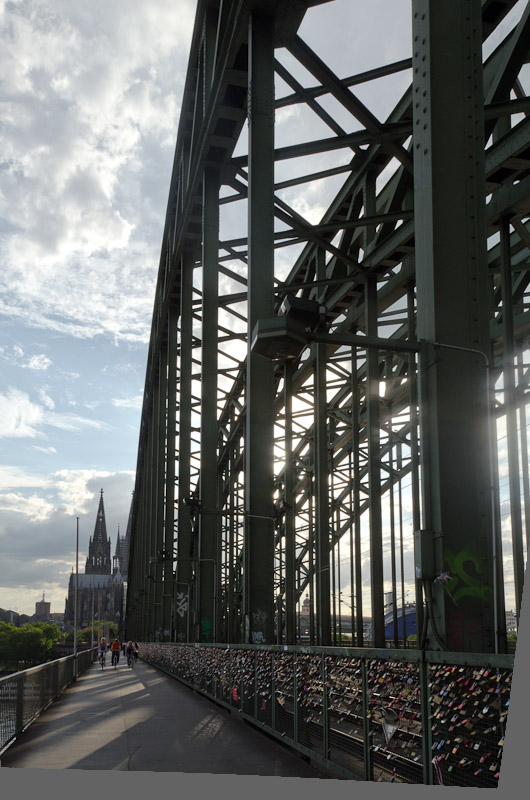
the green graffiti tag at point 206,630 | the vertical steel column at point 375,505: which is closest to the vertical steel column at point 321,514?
the vertical steel column at point 375,505

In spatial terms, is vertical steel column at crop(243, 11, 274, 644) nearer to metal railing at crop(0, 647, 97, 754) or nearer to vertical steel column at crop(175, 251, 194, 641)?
metal railing at crop(0, 647, 97, 754)

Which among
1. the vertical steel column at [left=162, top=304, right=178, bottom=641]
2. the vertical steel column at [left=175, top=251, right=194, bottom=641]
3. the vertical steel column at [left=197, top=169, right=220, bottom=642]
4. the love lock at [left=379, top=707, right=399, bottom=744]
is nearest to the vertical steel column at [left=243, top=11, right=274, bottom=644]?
the vertical steel column at [left=197, top=169, right=220, bottom=642]

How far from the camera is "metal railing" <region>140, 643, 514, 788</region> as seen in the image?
5.51 m

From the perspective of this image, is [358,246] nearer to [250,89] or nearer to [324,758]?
[250,89]

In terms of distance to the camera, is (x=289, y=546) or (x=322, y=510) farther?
(x=289, y=546)

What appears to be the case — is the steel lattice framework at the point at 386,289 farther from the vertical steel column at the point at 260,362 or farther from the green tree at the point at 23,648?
the green tree at the point at 23,648

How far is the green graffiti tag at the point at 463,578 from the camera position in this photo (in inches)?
295

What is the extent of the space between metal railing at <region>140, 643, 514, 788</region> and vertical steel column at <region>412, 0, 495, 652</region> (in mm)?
840

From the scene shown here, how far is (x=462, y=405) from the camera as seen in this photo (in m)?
8.09

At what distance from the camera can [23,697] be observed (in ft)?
41.0

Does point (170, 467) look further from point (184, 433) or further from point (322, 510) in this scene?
point (322, 510)

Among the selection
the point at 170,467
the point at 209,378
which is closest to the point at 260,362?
the point at 209,378

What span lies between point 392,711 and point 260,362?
10258 millimetres

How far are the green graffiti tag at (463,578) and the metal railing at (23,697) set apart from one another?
19.3ft
